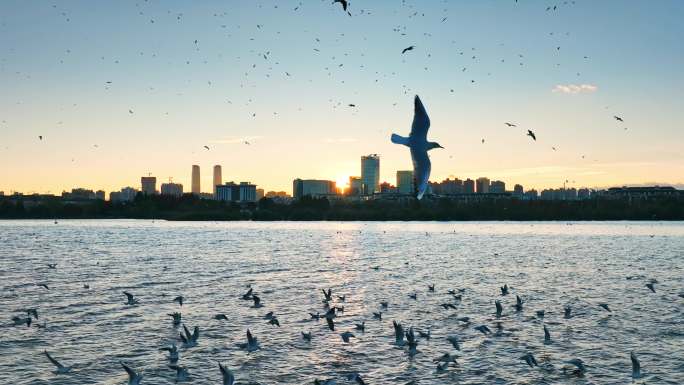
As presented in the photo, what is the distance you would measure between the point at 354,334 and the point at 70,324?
11799mm

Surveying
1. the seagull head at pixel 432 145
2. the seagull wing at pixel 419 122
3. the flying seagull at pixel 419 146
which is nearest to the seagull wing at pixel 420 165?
the flying seagull at pixel 419 146

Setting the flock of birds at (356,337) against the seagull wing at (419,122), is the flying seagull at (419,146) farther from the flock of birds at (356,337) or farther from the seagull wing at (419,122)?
the flock of birds at (356,337)

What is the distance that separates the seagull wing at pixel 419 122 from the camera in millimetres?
13336

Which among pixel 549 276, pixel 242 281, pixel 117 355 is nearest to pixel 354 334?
pixel 117 355

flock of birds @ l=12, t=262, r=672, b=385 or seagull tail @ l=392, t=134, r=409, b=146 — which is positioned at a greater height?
seagull tail @ l=392, t=134, r=409, b=146

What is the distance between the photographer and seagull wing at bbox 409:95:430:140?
43.8 ft

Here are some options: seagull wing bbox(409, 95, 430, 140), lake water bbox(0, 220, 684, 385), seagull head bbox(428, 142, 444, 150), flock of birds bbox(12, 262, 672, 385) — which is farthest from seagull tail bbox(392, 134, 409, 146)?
lake water bbox(0, 220, 684, 385)

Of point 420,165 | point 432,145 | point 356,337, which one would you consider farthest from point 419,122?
point 356,337

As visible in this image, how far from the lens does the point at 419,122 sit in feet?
45.4

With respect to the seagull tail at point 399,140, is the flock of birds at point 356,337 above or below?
below

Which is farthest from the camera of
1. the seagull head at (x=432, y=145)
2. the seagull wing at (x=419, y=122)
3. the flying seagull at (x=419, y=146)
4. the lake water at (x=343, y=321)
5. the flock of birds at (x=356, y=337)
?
the lake water at (x=343, y=321)

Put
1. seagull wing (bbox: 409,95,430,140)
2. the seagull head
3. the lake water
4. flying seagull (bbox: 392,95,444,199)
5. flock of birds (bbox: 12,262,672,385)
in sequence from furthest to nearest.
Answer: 1. the lake water
2. flock of birds (bbox: 12,262,672,385)
3. the seagull head
4. flying seagull (bbox: 392,95,444,199)
5. seagull wing (bbox: 409,95,430,140)

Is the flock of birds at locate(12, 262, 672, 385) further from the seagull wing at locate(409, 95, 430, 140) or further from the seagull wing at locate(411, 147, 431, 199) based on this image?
the seagull wing at locate(409, 95, 430, 140)

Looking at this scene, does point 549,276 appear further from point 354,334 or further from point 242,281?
point 354,334
